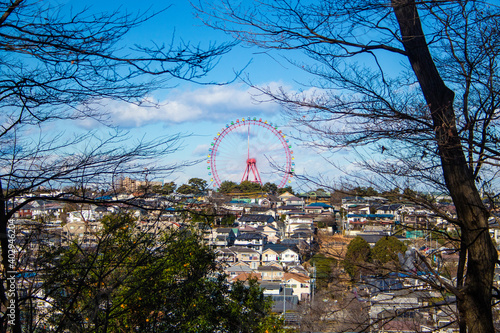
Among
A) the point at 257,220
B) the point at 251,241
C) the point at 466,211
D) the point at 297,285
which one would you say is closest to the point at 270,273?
the point at 297,285

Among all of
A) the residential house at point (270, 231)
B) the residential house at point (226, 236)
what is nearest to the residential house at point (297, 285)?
the residential house at point (226, 236)

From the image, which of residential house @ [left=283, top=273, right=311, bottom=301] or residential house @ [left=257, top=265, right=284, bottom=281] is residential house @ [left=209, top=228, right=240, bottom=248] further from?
residential house @ [left=283, top=273, right=311, bottom=301]

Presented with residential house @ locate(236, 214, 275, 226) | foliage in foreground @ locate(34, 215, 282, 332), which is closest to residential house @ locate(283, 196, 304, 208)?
residential house @ locate(236, 214, 275, 226)

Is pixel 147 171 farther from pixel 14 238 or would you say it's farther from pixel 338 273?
pixel 338 273

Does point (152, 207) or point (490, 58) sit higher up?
point (490, 58)

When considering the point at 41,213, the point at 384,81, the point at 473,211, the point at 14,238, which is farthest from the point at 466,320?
the point at 41,213

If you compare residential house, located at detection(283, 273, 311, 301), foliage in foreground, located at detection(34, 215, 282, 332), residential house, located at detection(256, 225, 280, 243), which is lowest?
residential house, located at detection(283, 273, 311, 301)

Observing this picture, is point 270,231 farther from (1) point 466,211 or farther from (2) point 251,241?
(1) point 466,211

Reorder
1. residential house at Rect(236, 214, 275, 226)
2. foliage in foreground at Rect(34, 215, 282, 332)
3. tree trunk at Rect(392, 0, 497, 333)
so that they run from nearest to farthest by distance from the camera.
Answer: tree trunk at Rect(392, 0, 497, 333) → foliage in foreground at Rect(34, 215, 282, 332) → residential house at Rect(236, 214, 275, 226)

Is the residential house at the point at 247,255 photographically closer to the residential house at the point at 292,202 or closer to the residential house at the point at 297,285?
the residential house at the point at 297,285
